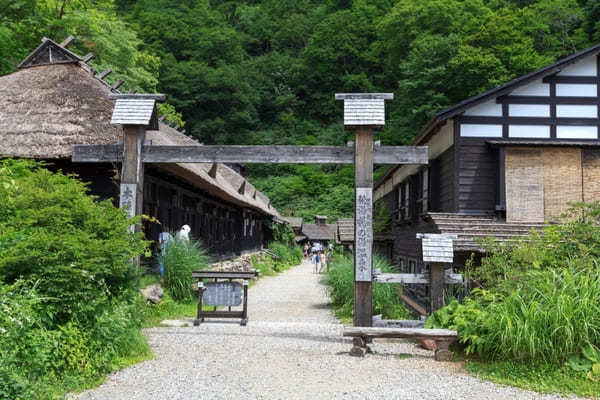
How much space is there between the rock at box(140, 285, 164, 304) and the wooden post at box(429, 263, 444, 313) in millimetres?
5416

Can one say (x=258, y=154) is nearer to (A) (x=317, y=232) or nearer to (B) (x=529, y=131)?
(B) (x=529, y=131)

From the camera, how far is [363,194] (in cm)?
837

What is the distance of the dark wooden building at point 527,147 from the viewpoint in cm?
1207

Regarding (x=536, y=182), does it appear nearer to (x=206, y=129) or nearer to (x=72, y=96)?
(x=72, y=96)

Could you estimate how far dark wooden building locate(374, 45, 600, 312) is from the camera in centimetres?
1207

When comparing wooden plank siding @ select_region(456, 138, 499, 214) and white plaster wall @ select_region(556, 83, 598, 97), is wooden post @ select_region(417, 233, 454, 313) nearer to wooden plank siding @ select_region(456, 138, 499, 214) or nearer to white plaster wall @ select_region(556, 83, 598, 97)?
wooden plank siding @ select_region(456, 138, 499, 214)

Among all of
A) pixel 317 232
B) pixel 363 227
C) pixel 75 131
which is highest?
pixel 75 131

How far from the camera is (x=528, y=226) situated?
11.6m

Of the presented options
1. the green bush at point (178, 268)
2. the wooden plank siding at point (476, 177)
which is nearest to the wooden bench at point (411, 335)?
the green bush at point (178, 268)

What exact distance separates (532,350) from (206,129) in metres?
49.6

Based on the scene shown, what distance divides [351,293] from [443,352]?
5.10 m

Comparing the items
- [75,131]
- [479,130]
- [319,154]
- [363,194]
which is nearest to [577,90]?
[479,130]

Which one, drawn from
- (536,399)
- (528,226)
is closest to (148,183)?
(528,226)

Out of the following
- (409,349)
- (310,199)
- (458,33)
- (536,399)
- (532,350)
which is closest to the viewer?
(536,399)
